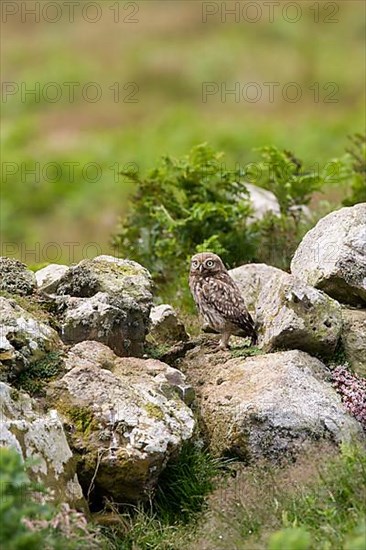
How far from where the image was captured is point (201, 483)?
338 inches

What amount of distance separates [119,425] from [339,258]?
2.85m

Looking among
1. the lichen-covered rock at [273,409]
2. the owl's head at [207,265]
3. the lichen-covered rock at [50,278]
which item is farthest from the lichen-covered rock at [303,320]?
the lichen-covered rock at [50,278]

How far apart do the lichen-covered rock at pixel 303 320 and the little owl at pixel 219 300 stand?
0.36m

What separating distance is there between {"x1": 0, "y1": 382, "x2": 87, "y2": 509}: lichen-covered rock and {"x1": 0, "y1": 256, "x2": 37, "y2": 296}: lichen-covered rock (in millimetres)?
1856

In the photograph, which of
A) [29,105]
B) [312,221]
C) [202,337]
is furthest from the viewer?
[29,105]

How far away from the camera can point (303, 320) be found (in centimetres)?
937

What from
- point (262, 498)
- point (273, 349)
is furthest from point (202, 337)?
point (262, 498)

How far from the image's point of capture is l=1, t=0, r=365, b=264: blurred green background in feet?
94.7

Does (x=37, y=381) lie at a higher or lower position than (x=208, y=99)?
higher

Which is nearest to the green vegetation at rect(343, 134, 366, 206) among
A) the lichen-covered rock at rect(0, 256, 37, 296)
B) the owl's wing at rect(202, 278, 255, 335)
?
the owl's wing at rect(202, 278, 255, 335)

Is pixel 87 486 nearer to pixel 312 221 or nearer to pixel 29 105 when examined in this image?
pixel 312 221

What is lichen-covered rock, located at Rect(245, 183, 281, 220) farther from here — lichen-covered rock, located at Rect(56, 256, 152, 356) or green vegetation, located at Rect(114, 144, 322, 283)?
lichen-covered rock, located at Rect(56, 256, 152, 356)

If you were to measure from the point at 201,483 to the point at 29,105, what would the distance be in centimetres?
3410

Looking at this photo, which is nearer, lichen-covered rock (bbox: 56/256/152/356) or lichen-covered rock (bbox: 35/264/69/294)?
lichen-covered rock (bbox: 56/256/152/356)
